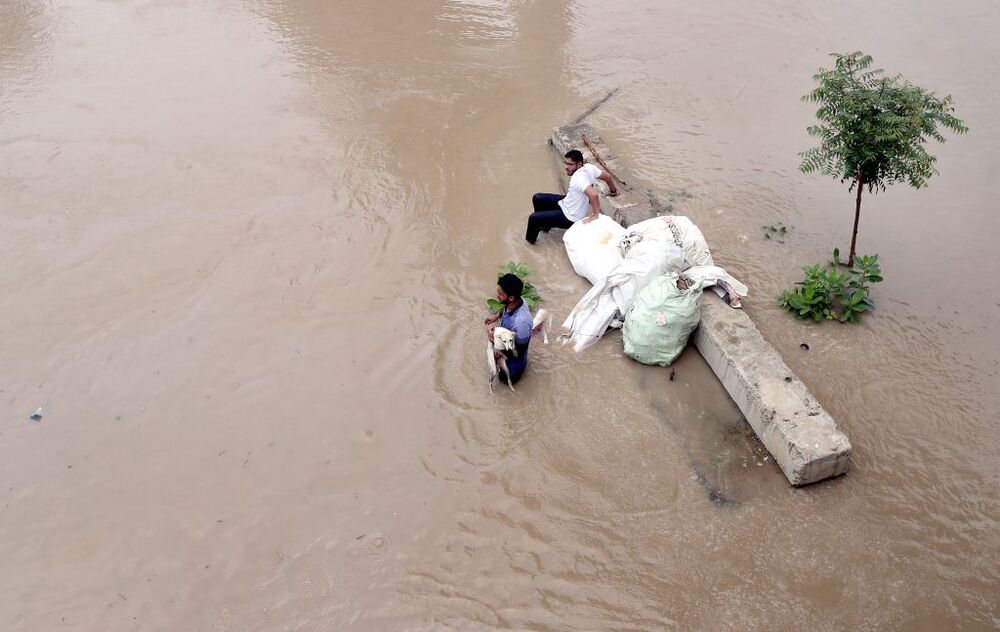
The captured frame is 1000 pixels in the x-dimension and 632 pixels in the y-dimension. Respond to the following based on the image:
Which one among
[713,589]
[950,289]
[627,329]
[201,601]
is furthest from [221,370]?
[950,289]

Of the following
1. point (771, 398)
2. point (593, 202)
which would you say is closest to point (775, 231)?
point (593, 202)

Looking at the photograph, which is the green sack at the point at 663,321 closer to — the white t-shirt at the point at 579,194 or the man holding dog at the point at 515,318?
the man holding dog at the point at 515,318

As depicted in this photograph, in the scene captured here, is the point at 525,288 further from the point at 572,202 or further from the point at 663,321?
the point at 663,321

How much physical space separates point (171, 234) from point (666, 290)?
4.50 meters

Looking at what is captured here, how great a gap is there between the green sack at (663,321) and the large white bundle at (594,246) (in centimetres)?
54

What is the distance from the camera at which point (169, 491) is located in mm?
4352

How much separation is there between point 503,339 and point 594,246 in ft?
5.12

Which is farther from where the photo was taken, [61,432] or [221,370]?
[221,370]

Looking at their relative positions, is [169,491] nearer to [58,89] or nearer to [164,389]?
[164,389]

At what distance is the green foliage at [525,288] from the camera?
531 centimetres

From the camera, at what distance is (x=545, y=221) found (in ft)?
20.1

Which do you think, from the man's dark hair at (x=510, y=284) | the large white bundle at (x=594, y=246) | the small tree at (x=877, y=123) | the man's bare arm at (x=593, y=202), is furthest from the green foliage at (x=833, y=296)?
the man's dark hair at (x=510, y=284)

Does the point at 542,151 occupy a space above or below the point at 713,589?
above

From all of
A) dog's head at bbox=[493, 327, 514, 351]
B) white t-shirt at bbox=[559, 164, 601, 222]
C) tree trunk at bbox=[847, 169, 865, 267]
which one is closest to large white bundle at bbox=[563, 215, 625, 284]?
white t-shirt at bbox=[559, 164, 601, 222]
